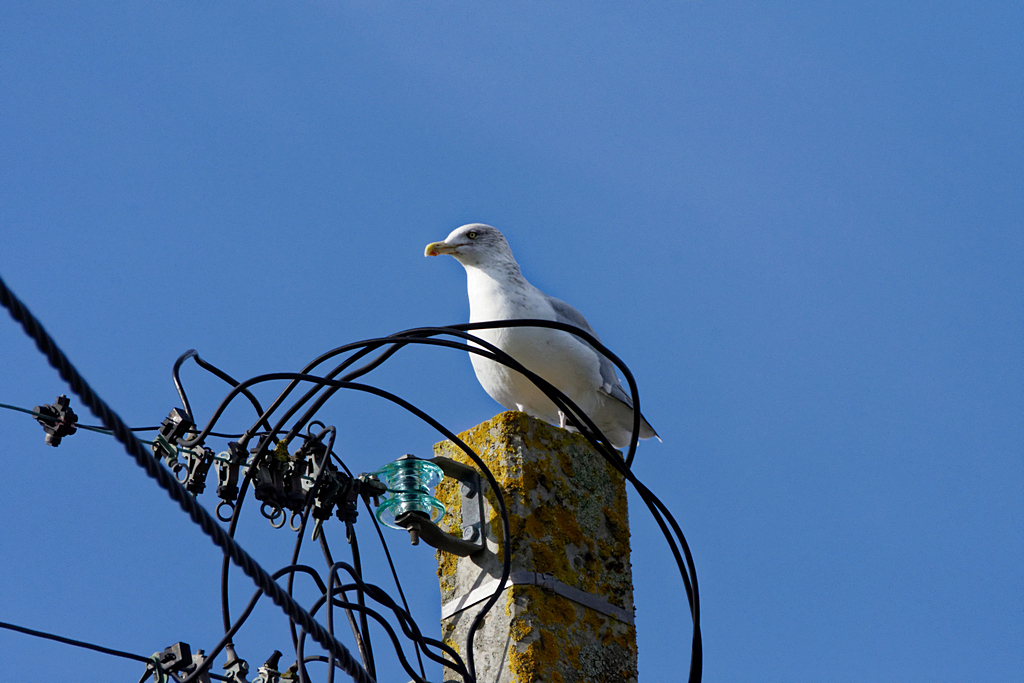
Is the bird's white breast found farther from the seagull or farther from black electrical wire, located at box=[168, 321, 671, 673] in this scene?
black electrical wire, located at box=[168, 321, 671, 673]

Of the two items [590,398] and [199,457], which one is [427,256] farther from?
[199,457]

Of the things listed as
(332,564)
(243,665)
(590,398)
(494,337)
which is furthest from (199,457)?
(590,398)

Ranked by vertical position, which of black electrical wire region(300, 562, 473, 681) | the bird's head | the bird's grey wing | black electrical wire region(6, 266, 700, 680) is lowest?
black electrical wire region(300, 562, 473, 681)

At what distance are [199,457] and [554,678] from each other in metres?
1.02

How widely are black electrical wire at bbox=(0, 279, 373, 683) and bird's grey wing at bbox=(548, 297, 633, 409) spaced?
6.60ft

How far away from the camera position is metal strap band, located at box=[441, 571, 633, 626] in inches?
110

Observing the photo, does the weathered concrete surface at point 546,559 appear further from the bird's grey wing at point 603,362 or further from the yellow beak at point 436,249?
the yellow beak at point 436,249

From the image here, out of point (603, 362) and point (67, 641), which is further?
point (603, 362)

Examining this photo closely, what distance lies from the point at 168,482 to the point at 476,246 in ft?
10.4

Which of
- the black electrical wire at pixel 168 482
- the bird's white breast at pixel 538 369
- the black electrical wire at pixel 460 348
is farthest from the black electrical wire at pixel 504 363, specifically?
the bird's white breast at pixel 538 369

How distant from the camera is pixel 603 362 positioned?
4.54 metres

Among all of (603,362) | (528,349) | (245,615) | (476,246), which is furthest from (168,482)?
(476,246)

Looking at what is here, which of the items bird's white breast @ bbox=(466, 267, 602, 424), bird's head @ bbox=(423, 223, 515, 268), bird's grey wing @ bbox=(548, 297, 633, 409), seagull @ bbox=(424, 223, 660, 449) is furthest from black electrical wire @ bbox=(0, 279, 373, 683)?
bird's head @ bbox=(423, 223, 515, 268)

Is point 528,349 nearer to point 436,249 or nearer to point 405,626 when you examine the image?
point 436,249
